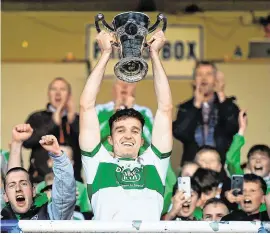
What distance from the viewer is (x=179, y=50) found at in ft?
32.7

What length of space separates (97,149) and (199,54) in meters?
3.69

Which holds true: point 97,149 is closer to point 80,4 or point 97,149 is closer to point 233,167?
point 233,167

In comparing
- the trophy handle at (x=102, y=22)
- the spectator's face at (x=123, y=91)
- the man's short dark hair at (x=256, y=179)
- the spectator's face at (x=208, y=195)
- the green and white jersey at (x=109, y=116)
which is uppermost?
the trophy handle at (x=102, y=22)

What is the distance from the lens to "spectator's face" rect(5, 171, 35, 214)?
269 inches

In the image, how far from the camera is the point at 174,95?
976 centimetres

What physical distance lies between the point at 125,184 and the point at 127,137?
346 millimetres

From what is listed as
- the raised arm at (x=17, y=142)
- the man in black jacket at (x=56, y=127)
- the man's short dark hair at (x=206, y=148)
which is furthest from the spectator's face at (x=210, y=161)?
the raised arm at (x=17, y=142)

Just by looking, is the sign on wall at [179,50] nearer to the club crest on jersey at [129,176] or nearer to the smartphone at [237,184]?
the smartphone at [237,184]

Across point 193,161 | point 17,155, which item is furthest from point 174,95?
point 17,155

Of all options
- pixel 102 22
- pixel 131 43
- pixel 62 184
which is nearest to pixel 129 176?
pixel 62 184

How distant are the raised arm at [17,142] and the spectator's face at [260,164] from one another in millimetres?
1997

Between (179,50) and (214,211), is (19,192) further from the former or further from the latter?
(179,50)

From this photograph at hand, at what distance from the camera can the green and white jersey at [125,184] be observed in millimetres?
6273

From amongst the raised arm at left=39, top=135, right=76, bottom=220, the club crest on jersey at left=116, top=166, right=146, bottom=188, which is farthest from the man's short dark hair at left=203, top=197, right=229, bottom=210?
the raised arm at left=39, top=135, right=76, bottom=220
